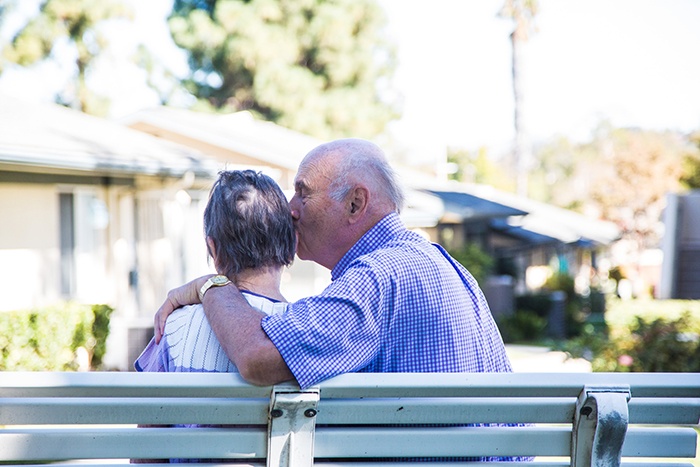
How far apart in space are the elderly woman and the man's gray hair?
9.3 inches

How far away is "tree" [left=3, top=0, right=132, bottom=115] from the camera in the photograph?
1148 inches

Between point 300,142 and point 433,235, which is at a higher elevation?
point 300,142

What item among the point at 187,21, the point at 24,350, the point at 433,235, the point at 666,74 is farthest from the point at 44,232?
the point at 666,74

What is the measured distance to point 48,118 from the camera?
13102 mm

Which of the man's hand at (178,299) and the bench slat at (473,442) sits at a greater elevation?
the man's hand at (178,299)

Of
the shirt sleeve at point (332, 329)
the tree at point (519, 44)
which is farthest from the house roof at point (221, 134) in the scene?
the tree at point (519, 44)

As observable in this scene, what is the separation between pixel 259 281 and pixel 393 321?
0.47 meters

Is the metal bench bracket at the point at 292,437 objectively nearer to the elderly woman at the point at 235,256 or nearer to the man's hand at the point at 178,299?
the elderly woman at the point at 235,256

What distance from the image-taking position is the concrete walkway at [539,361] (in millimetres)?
12773

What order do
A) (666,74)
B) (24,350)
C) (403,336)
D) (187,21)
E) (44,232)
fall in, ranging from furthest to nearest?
(666,74) < (187,21) < (44,232) < (24,350) < (403,336)

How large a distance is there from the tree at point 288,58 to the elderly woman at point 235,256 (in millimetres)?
30354

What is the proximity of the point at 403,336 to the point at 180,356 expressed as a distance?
0.67 meters

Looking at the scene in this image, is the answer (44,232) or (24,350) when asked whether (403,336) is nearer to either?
(24,350)

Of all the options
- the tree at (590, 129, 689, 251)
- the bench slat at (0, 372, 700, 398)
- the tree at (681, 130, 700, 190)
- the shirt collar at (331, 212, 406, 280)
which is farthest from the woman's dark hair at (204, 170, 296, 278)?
the tree at (590, 129, 689, 251)
